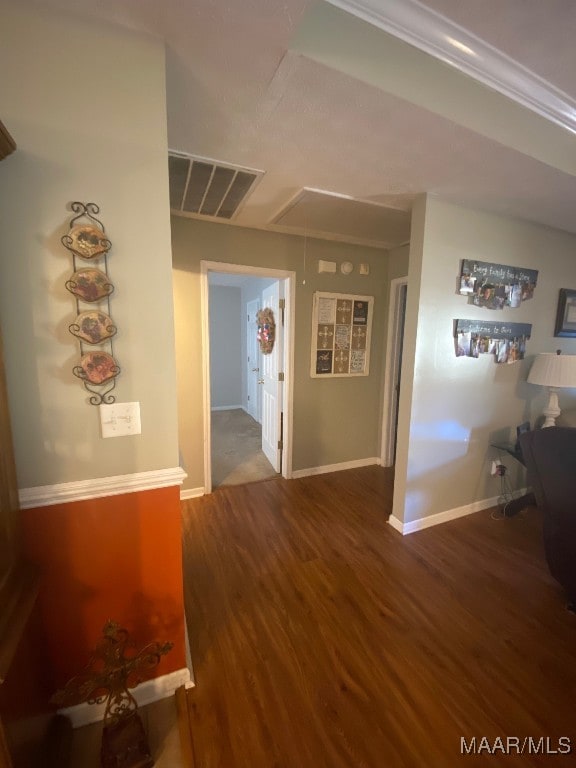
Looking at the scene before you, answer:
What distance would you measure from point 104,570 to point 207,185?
6.96ft

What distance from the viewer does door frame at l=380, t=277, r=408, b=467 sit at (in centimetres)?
318

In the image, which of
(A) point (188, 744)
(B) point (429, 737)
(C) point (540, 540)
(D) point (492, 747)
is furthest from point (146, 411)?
(C) point (540, 540)

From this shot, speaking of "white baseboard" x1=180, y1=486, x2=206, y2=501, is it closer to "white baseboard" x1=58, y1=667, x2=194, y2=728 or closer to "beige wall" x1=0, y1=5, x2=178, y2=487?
"white baseboard" x1=58, y1=667, x2=194, y2=728

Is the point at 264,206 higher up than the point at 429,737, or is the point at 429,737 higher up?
the point at 264,206

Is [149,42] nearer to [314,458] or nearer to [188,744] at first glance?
[188,744]

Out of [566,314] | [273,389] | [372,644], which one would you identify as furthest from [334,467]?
[566,314]

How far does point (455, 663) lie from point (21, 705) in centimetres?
163

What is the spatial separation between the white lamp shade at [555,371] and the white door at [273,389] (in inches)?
82.9

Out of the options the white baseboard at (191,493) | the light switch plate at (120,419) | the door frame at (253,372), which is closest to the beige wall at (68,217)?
the light switch plate at (120,419)

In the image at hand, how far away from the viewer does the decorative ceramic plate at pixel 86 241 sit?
3.06 ft

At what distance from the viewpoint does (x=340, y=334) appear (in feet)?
10.2

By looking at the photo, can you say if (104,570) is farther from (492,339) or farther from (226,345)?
(226,345)

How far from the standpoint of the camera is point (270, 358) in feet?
10.9

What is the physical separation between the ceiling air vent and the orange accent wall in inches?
67.9
